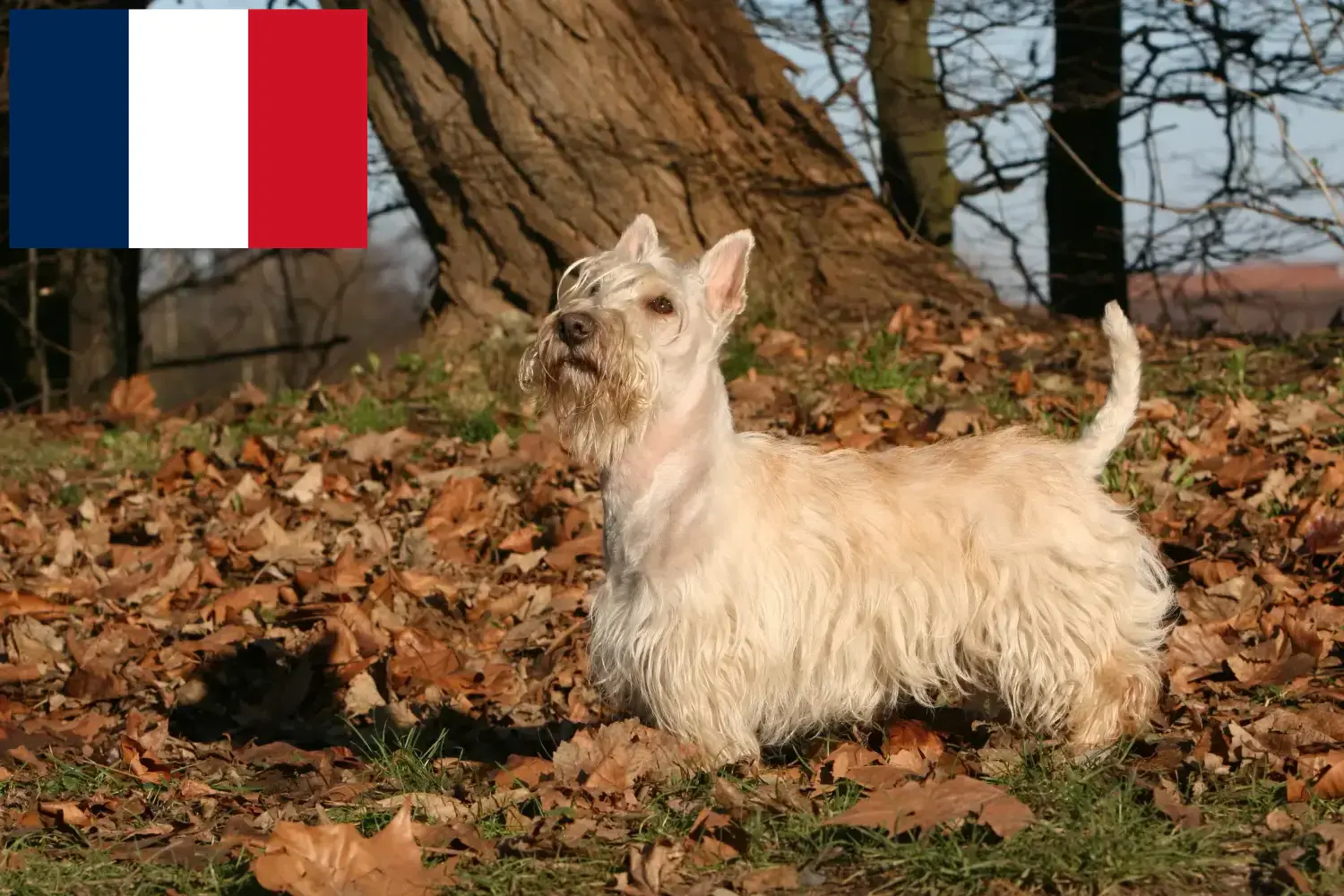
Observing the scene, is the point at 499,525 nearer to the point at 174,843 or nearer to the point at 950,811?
the point at 174,843

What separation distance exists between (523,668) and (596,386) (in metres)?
2.01

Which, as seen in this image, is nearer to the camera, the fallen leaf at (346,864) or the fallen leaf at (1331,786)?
the fallen leaf at (346,864)

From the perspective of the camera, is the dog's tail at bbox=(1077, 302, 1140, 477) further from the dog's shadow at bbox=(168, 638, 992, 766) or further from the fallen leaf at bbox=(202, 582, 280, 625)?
the fallen leaf at bbox=(202, 582, 280, 625)

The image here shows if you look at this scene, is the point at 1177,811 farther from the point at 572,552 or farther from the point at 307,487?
the point at 307,487

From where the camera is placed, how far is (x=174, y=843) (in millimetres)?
3895

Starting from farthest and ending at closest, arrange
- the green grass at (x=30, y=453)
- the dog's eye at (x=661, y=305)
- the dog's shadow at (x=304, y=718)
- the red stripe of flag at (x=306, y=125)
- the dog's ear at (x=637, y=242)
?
the red stripe of flag at (x=306, y=125) < the green grass at (x=30, y=453) < the dog's shadow at (x=304, y=718) < the dog's ear at (x=637, y=242) < the dog's eye at (x=661, y=305)

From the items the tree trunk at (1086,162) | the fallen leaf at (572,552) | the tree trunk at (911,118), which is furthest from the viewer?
the tree trunk at (1086,162)

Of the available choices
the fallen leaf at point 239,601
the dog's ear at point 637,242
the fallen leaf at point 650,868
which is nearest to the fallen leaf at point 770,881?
the fallen leaf at point 650,868

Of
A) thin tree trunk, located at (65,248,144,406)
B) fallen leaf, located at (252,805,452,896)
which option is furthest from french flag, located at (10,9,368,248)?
fallen leaf, located at (252,805,452,896)

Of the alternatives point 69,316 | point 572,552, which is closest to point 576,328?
point 572,552

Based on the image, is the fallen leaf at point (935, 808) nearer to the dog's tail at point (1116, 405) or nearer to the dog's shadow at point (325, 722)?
the dog's shadow at point (325, 722)

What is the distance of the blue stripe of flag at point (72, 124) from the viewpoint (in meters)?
9.84

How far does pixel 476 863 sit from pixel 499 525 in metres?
3.53

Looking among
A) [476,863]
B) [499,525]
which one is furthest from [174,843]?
[499,525]
